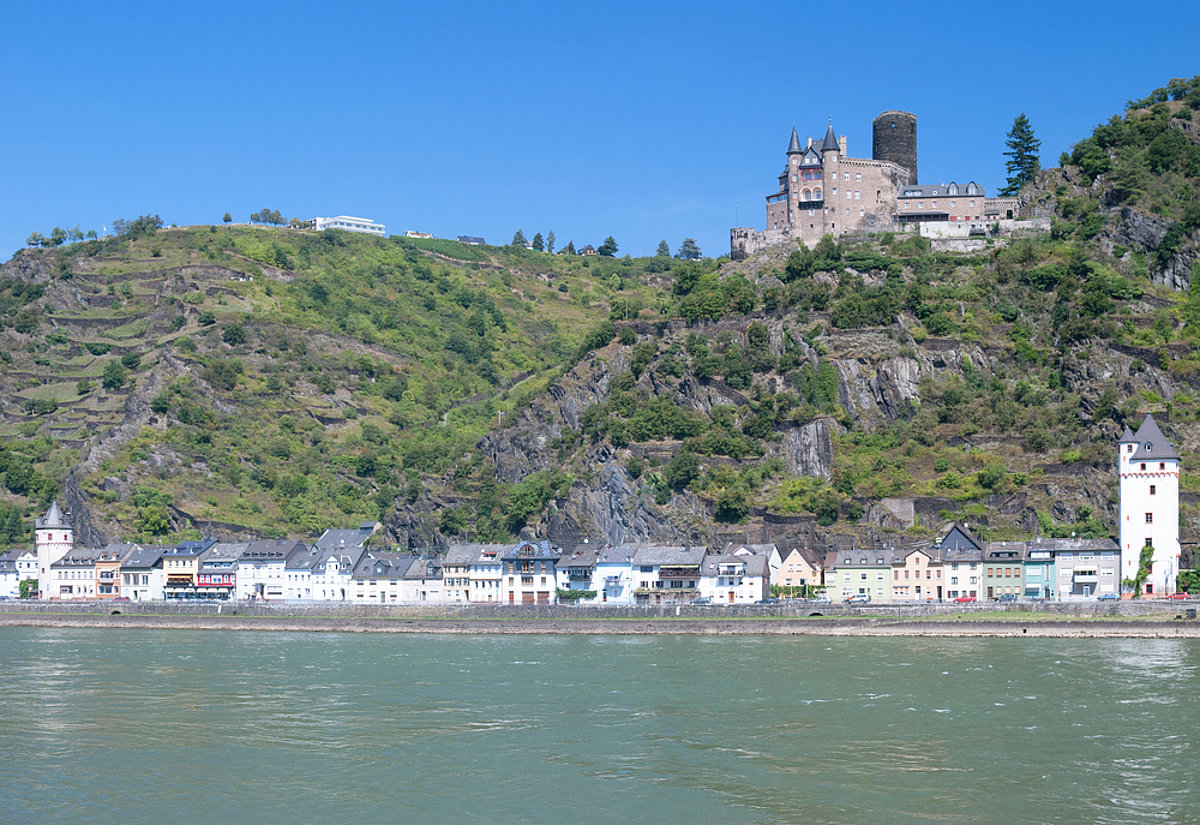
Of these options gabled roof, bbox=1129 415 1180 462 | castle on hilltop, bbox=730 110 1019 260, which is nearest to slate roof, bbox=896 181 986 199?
castle on hilltop, bbox=730 110 1019 260

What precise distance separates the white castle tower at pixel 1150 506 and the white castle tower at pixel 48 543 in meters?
73.8

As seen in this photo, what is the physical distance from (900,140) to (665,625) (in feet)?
188

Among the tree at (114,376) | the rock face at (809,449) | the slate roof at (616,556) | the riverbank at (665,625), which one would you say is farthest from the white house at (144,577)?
the rock face at (809,449)

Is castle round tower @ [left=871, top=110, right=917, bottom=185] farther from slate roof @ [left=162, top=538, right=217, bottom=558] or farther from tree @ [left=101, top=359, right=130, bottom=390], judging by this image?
tree @ [left=101, top=359, right=130, bottom=390]

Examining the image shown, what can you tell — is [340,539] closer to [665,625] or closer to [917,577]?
[665,625]

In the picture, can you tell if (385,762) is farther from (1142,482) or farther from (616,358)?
(616,358)

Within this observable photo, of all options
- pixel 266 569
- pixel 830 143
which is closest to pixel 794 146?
pixel 830 143

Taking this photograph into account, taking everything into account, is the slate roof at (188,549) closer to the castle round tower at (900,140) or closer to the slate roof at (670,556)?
the slate roof at (670,556)

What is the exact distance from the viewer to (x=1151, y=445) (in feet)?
251

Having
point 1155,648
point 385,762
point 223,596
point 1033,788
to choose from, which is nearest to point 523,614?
point 223,596

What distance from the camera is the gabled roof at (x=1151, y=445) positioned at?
7612 cm

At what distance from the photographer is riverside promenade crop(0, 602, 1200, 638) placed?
226 ft

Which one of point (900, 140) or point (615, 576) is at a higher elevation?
point (900, 140)

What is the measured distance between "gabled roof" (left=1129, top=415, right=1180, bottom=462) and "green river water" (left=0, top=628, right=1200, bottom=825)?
14974 millimetres
